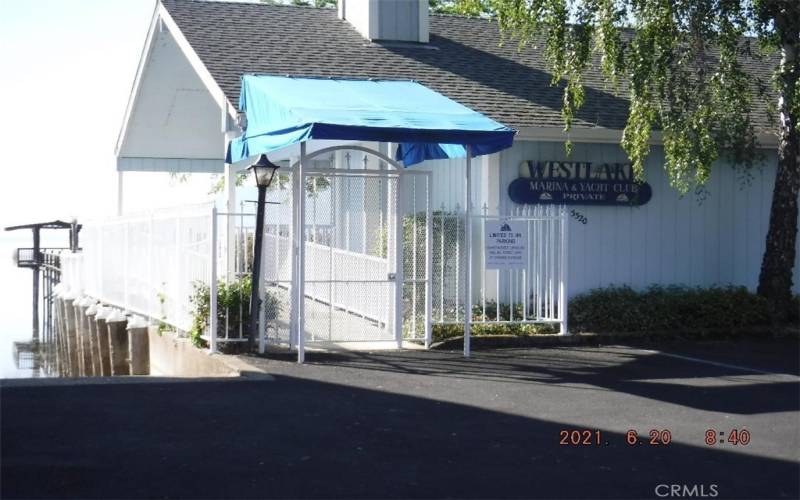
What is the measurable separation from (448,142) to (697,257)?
6.53 metres

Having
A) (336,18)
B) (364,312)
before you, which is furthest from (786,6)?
(336,18)

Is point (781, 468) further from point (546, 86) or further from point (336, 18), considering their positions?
point (336, 18)

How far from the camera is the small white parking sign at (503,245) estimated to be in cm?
1485

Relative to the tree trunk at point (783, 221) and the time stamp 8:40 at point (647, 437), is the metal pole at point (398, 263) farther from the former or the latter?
the tree trunk at point (783, 221)

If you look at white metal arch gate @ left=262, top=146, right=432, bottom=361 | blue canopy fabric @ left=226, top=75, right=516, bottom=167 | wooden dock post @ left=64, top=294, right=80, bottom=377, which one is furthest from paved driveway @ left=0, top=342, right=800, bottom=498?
wooden dock post @ left=64, top=294, right=80, bottom=377

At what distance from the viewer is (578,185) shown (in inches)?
677

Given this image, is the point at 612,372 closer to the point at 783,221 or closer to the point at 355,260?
the point at 355,260

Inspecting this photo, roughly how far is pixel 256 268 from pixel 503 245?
3.44 metres

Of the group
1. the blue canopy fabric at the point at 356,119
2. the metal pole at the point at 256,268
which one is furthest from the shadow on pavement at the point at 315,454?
the blue canopy fabric at the point at 356,119

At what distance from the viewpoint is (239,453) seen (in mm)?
8172

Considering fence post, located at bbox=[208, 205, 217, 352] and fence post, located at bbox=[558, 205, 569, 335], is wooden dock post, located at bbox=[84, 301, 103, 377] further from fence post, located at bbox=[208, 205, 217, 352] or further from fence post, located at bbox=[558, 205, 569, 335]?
fence post, located at bbox=[558, 205, 569, 335]

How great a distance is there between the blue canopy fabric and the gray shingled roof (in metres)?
1.00

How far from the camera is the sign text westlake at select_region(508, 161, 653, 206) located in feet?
55.6

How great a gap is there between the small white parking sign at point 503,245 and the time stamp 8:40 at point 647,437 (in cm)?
567
